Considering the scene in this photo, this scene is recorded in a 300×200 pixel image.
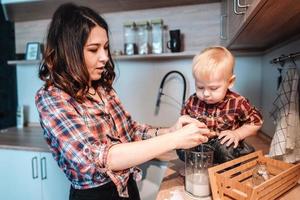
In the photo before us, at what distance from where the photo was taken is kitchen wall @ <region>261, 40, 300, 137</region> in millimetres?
1318

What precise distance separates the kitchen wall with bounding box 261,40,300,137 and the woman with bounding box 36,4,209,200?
2.53 ft

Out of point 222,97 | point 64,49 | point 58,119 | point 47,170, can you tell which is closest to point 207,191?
point 222,97

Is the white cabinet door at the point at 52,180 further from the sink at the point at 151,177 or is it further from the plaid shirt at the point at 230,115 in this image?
the plaid shirt at the point at 230,115

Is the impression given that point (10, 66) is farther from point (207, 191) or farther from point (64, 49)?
point (207, 191)

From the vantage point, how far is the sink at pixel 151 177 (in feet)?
4.34

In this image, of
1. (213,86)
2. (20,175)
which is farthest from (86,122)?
(20,175)

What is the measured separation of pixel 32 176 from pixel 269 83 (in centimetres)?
153

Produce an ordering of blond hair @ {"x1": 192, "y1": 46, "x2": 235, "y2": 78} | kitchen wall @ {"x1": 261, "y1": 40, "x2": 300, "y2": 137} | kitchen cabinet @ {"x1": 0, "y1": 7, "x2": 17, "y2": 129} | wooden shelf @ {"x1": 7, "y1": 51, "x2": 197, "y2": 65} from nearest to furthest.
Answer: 1. blond hair @ {"x1": 192, "y1": 46, "x2": 235, "y2": 78}
2. kitchen wall @ {"x1": 261, "y1": 40, "x2": 300, "y2": 137}
3. wooden shelf @ {"x1": 7, "y1": 51, "x2": 197, "y2": 65}
4. kitchen cabinet @ {"x1": 0, "y1": 7, "x2": 17, "y2": 129}

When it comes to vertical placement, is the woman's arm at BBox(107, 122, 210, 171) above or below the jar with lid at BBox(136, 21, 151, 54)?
below

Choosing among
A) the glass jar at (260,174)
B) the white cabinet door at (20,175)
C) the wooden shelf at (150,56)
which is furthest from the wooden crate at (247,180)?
the white cabinet door at (20,175)

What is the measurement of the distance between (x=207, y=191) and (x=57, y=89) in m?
0.57

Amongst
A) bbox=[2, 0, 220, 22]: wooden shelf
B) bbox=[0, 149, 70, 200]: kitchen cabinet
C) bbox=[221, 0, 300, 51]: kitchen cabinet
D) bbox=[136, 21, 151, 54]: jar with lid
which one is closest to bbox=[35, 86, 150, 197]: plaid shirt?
bbox=[221, 0, 300, 51]: kitchen cabinet

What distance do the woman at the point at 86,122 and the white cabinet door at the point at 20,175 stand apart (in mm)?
685

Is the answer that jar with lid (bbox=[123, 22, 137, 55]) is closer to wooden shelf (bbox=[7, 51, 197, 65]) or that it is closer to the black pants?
wooden shelf (bbox=[7, 51, 197, 65])
